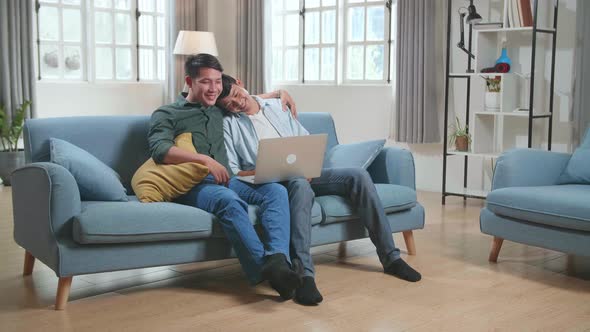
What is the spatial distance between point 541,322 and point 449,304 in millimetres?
370

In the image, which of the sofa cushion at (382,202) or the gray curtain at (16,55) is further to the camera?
the gray curtain at (16,55)

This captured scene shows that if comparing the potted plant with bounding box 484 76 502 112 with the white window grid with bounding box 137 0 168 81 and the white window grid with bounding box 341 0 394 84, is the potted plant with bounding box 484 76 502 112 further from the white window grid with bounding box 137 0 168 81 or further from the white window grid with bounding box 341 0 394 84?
the white window grid with bounding box 137 0 168 81

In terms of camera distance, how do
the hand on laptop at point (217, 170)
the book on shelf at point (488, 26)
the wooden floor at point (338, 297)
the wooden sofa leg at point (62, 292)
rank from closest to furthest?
the wooden floor at point (338, 297) < the wooden sofa leg at point (62, 292) < the hand on laptop at point (217, 170) < the book on shelf at point (488, 26)

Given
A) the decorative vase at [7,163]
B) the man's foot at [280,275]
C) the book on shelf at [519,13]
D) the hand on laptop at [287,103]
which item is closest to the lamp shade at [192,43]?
the decorative vase at [7,163]

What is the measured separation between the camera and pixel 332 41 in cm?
684

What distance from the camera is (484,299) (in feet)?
9.98

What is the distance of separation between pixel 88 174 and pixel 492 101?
3254 mm

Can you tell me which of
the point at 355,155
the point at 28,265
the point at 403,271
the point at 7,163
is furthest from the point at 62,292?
the point at 7,163

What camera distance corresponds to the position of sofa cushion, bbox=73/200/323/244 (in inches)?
110

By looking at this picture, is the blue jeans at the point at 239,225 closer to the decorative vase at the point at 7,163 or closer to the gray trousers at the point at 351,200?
the gray trousers at the point at 351,200

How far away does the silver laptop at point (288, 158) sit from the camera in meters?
3.08

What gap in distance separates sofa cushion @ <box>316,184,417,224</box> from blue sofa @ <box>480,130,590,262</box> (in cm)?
39

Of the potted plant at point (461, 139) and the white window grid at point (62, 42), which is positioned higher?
the white window grid at point (62, 42)

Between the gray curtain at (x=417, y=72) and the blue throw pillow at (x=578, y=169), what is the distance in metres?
2.14
